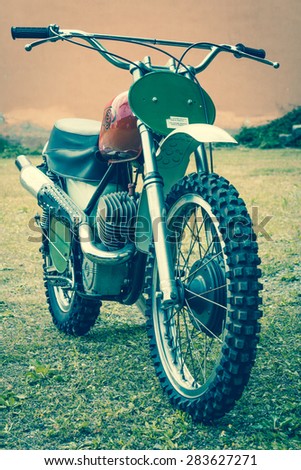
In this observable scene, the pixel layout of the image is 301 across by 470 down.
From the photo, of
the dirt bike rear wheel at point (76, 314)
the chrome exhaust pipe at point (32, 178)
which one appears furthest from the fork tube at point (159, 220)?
the chrome exhaust pipe at point (32, 178)

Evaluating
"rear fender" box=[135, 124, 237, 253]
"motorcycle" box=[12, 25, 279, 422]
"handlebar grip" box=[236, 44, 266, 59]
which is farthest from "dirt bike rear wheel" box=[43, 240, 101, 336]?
"handlebar grip" box=[236, 44, 266, 59]

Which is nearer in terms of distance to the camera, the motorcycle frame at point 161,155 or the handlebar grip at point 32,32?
the motorcycle frame at point 161,155

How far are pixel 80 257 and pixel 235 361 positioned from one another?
1192 millimetres

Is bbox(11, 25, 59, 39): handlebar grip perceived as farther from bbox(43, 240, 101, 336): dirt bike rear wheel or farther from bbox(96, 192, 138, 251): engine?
bbox(43, 240, 101, 336): dirt bike rear wheel

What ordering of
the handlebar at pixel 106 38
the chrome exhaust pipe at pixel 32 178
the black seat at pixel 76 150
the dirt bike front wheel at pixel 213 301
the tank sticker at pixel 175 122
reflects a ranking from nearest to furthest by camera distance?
the dirt bike front wheel at pixel 213 301 → the tank sticker at pixel 175 122 → the handlebar at pixel 106 38 → the black seat at pixel 76 150 → the chrome exhaust pipe at pixel 32 178

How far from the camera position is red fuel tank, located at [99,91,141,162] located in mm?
2697

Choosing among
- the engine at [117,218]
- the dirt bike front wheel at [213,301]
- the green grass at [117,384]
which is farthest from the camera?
the engine at [117,218]

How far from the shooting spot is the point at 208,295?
233 cm

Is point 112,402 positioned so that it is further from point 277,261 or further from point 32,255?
point 32,255

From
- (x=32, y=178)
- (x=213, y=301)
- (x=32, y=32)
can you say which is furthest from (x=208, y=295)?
(x=32, y=178)

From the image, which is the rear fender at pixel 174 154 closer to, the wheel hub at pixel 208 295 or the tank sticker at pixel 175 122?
the tank sticker at pixel 175 122

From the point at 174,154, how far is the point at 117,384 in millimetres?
940

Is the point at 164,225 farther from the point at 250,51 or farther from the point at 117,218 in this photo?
the point at 250,51

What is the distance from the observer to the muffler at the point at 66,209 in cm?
273
